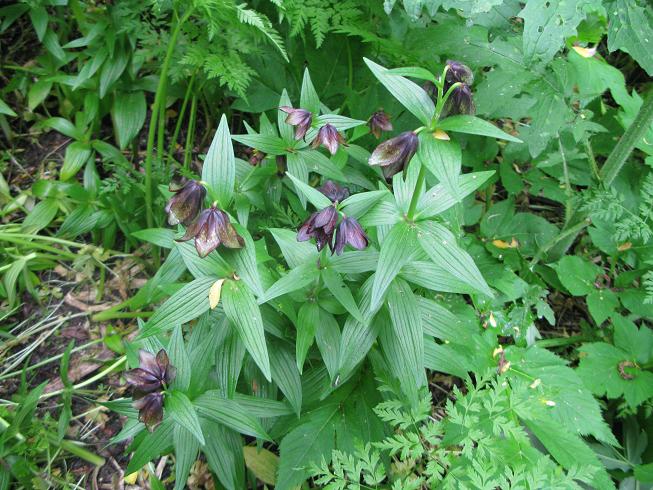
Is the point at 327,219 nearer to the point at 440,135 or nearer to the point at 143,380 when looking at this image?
the point at 440,135

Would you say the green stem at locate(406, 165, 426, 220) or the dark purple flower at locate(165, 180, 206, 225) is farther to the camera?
the green stem at locate(406, 165, 426, 220)

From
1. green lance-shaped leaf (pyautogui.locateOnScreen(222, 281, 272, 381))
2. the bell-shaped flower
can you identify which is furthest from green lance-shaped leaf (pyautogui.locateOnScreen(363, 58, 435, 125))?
the bell-shaped flower

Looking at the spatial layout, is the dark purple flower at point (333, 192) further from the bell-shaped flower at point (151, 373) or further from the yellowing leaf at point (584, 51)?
the yellowing leaf at point (584, 51)

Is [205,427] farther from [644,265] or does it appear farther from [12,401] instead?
[644,265]

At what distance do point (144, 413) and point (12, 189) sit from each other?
85.4 inches

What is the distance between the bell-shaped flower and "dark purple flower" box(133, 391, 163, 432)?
0.03m

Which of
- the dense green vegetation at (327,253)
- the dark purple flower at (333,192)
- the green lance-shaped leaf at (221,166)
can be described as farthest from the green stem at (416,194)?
the green lance-shaped leaf at (221,166)

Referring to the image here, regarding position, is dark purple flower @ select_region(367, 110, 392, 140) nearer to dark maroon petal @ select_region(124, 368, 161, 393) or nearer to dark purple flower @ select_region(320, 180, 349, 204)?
dark purple flower @ select_region(320, 180, 349, 204)

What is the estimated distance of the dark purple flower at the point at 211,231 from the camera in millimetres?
1354

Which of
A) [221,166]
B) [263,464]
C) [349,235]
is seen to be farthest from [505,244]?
[221,166]

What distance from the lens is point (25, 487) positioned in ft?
6.84

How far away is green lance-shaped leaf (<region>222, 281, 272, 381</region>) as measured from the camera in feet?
4.72

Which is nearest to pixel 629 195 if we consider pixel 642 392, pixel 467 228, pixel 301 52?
pixel 467 228

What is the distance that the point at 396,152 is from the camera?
1378 mm
